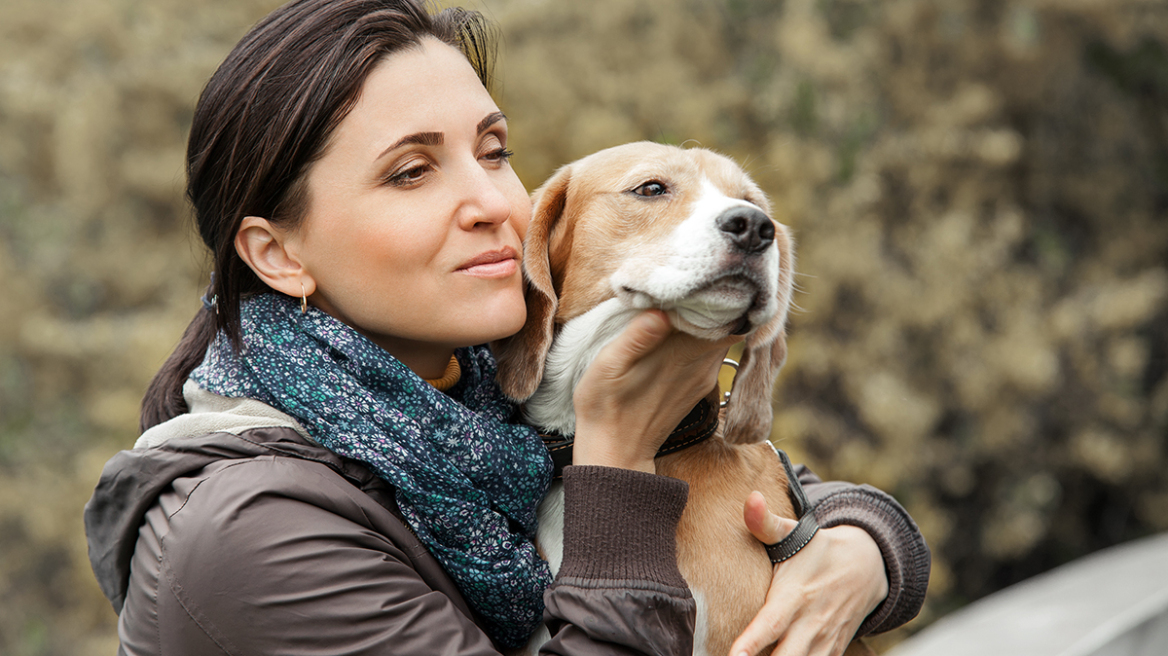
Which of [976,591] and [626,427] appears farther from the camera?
[976,591]

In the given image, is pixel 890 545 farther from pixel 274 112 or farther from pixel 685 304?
pixel 274 112

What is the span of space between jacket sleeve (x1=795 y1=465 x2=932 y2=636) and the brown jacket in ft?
2.15

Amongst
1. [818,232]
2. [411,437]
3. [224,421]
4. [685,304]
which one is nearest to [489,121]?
[685,304]

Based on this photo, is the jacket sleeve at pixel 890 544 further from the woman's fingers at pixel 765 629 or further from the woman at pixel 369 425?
the woman's fingers at pixel 765 629

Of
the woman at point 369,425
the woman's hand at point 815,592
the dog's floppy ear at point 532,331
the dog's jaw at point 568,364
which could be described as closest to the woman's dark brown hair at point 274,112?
the woman at point 369,425

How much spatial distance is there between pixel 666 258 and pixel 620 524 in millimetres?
621

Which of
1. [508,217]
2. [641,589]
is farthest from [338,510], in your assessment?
[508,217]

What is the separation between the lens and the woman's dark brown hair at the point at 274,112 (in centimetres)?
177

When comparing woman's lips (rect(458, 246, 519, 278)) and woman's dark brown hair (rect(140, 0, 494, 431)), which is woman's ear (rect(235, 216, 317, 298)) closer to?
woman's dark brown hair (rect(140, 0, 494, 431))

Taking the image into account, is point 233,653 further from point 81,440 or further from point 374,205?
point 81,440

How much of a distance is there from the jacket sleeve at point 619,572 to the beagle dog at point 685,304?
0.29m

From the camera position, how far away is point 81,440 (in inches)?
243

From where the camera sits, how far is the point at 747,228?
6.43 ft

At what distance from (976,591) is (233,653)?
22.6ft
